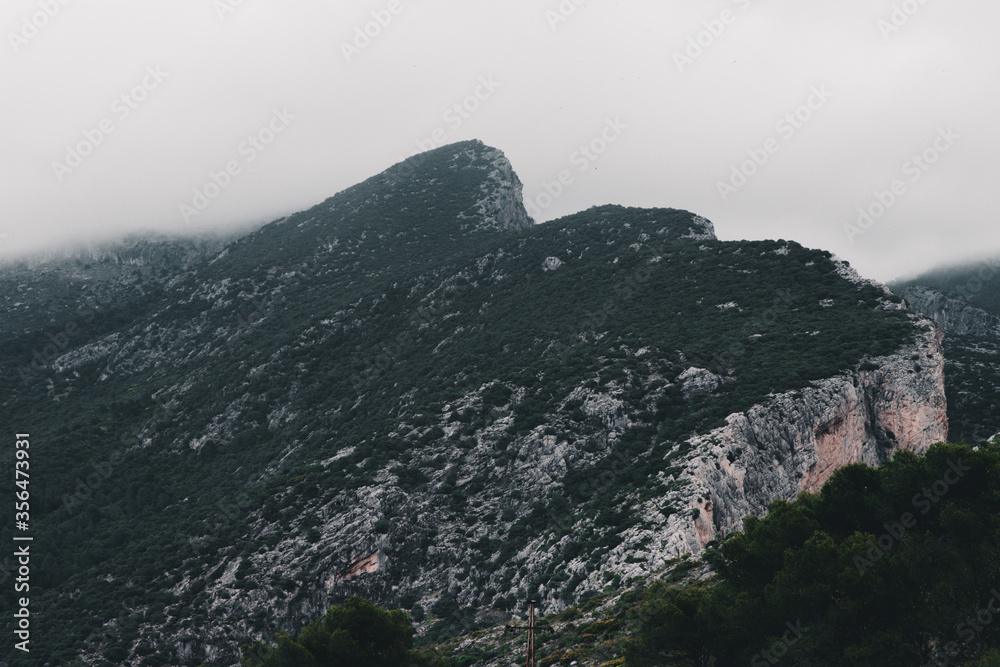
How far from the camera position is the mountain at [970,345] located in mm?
73688

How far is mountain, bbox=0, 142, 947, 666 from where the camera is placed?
52.6 metres

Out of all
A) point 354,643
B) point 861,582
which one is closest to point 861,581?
point 861,582

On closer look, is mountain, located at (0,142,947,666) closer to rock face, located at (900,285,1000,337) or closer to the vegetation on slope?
the vegetation on slope

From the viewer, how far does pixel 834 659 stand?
26266mm

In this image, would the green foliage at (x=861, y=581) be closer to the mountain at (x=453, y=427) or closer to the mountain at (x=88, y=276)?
the mountain at (x=453, y=427)

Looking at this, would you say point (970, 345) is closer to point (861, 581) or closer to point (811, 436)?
point (811, 436)

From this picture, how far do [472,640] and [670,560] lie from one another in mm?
13042

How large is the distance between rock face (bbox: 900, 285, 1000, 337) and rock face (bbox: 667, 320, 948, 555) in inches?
2456

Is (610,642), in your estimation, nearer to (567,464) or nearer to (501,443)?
(567,464)

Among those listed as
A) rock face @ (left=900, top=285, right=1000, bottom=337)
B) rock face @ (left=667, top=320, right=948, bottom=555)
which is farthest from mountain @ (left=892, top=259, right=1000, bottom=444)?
rock face @ (left=667, top=320, right=948, bottom=555)

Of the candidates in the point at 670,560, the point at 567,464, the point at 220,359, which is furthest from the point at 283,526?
the point at 220,359

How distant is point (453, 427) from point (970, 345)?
230 ft

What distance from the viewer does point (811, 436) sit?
56156 mm

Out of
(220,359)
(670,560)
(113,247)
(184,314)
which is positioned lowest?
(670,560)
